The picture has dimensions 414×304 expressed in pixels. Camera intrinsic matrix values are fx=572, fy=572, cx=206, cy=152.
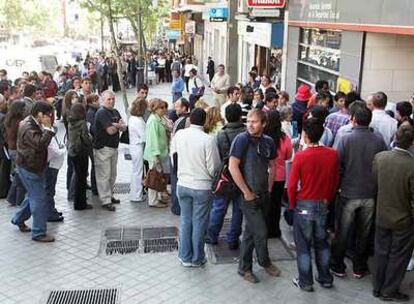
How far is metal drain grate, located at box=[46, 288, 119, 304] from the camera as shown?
5777 mm

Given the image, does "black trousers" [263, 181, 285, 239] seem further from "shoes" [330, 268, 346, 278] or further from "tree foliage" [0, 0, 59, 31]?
"tree foliage" [0, 0, 59, 31]

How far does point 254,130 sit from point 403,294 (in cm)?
224

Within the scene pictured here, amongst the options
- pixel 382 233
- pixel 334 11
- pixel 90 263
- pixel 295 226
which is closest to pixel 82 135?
pixel 90 263

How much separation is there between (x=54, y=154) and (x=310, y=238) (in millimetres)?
3652

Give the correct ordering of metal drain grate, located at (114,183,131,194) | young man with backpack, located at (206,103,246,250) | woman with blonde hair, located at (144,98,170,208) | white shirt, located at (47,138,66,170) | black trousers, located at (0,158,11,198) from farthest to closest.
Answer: metal drain grate, located at (114,183,131,194), black trousers, located at (0,158,11,198), woman with blonde hair, located at (144,98,170,208), white shirt, located at (47,138,66,170), young man with backpack, located at (206,103,246,250)

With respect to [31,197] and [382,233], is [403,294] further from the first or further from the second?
[31,197]

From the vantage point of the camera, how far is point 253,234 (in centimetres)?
602

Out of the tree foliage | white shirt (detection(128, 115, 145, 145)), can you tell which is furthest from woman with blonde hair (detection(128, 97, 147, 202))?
the tree foliage

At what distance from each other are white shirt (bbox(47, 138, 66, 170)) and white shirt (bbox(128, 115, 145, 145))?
1.29 metres

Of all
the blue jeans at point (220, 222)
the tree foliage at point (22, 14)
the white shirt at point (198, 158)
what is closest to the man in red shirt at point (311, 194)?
the white shirt at point (198, 158)

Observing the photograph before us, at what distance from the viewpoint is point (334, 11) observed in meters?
11.2

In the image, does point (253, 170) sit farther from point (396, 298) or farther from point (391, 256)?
point (396, 298)

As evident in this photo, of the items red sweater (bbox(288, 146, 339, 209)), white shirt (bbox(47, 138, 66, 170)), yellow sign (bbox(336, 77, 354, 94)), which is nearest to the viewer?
red sweater (bbox(288, 146, 339, 209))

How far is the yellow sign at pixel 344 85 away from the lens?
33.1 feet
